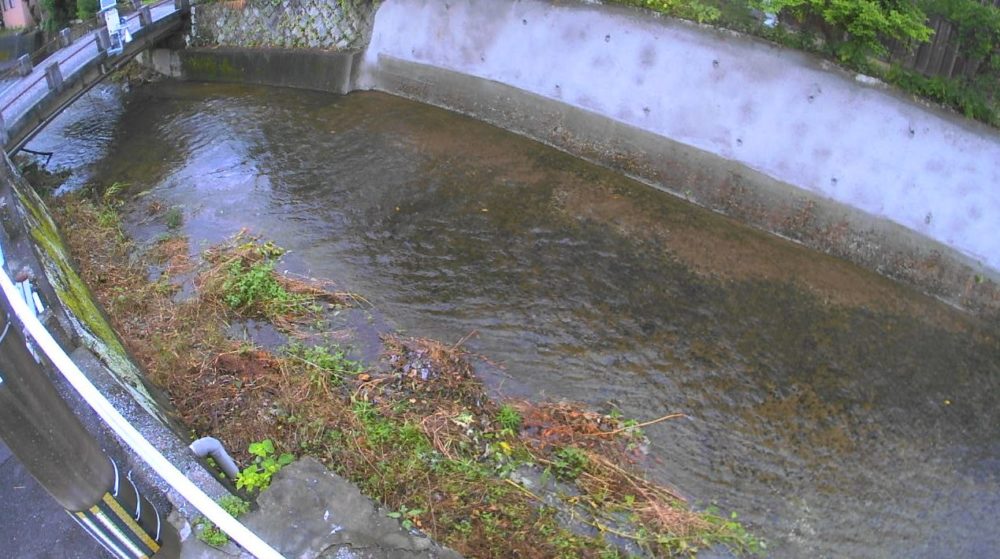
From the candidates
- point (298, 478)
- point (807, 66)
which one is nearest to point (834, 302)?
point (807, 66)

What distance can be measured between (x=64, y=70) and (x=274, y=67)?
394cm

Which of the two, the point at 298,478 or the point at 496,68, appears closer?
the point at 298,478

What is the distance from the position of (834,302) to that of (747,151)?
8.41 feet

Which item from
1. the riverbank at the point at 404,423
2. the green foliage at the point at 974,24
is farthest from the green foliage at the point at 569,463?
the green foliage at the point at 974,24

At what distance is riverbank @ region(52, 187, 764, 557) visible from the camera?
569cm

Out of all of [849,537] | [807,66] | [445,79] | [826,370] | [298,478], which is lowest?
[849,537]

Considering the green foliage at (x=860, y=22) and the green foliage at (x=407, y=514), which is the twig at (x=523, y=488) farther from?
the green foliage at (x=860, y=22)

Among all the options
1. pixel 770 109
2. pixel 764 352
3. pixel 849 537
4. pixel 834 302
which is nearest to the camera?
pixel 849 537

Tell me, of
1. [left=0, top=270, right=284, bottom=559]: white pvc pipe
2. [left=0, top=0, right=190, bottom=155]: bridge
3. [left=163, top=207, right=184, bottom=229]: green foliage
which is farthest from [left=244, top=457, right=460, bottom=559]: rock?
[left=0, top=0, right=190, bottom=155]: bridge

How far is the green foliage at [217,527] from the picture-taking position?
12.5 feet

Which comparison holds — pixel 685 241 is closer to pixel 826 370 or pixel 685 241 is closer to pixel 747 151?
pixel 747 151

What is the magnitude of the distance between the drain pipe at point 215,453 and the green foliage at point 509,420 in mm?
2834

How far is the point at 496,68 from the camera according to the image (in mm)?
12781

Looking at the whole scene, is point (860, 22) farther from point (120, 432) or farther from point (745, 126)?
point (120, 432)
